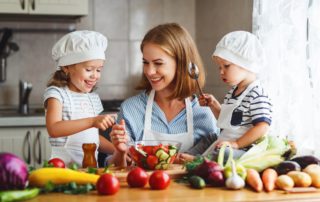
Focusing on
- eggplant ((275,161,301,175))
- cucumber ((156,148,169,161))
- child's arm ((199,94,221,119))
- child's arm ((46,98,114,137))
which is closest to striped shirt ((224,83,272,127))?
child's arm ((199,94,221,119))

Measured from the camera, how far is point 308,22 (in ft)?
7.29

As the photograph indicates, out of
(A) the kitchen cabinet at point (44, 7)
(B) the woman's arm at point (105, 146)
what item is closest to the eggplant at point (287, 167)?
(B) the woman's arm at point (105, 146)

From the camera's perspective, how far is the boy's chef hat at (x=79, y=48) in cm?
188

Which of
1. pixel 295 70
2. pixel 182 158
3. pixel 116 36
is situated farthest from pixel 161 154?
pixel 116 36

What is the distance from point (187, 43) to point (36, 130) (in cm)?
132

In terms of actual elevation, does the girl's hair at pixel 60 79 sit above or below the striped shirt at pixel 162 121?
above

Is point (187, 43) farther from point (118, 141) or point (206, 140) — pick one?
point (118, 141)

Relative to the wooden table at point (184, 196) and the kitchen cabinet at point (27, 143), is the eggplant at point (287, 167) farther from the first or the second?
the kitchen cabinet at point (27, 143)

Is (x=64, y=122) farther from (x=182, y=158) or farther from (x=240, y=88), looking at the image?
(x=240, y=88)

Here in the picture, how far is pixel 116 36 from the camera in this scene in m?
3.68

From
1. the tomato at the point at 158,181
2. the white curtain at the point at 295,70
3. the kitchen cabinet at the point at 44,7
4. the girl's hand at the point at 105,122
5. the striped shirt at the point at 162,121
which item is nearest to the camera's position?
the tomato at the point at 158,181

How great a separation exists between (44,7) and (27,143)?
79 centimetres

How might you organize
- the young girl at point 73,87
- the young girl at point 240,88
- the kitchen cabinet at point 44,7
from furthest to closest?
the kitchen cabinet at point 44,7
the young girl at point 73,87
the young girl at point 240,88

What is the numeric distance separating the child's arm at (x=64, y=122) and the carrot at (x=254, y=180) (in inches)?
17.6
